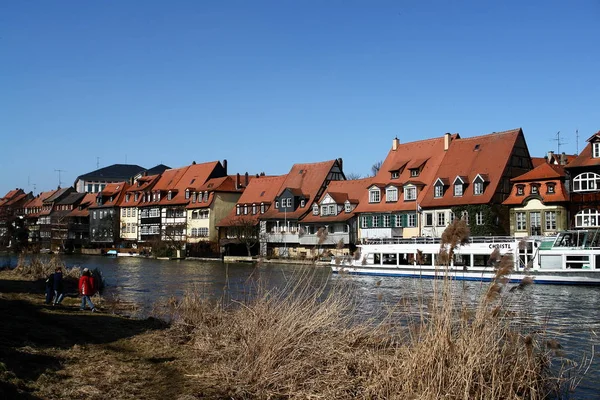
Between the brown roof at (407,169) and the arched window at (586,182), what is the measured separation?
13.2m

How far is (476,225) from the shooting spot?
169 feet

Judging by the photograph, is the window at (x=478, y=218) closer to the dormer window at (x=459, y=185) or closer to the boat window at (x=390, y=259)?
the dormer window at (x=459, y=185)

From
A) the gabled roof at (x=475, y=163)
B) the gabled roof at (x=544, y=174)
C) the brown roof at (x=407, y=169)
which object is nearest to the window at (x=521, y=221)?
the gabled roof at (x=475, y=163)

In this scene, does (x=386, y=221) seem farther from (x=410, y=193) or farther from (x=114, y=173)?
(x=114, y=173)

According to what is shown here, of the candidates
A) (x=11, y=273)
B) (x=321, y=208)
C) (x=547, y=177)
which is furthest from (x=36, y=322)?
(x=321, y=208)

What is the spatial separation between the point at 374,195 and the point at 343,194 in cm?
517

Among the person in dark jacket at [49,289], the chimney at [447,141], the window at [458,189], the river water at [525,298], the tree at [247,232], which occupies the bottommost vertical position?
the river water at [525,298]

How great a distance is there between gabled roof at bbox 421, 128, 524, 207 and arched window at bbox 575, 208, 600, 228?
6.61m

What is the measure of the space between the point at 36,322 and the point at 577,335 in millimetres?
13935

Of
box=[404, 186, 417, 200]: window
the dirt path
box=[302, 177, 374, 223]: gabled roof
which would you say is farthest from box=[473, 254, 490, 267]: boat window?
the dirt path

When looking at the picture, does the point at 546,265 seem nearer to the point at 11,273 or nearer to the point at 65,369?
the point at 11,273

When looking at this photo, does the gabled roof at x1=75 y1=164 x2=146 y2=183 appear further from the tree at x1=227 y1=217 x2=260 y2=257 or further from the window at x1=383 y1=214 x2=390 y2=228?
the window at x1=383 y1=214 x2=390 y2=228

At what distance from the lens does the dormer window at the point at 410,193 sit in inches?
2268

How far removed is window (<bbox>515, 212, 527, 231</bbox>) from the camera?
4931 centimetres
